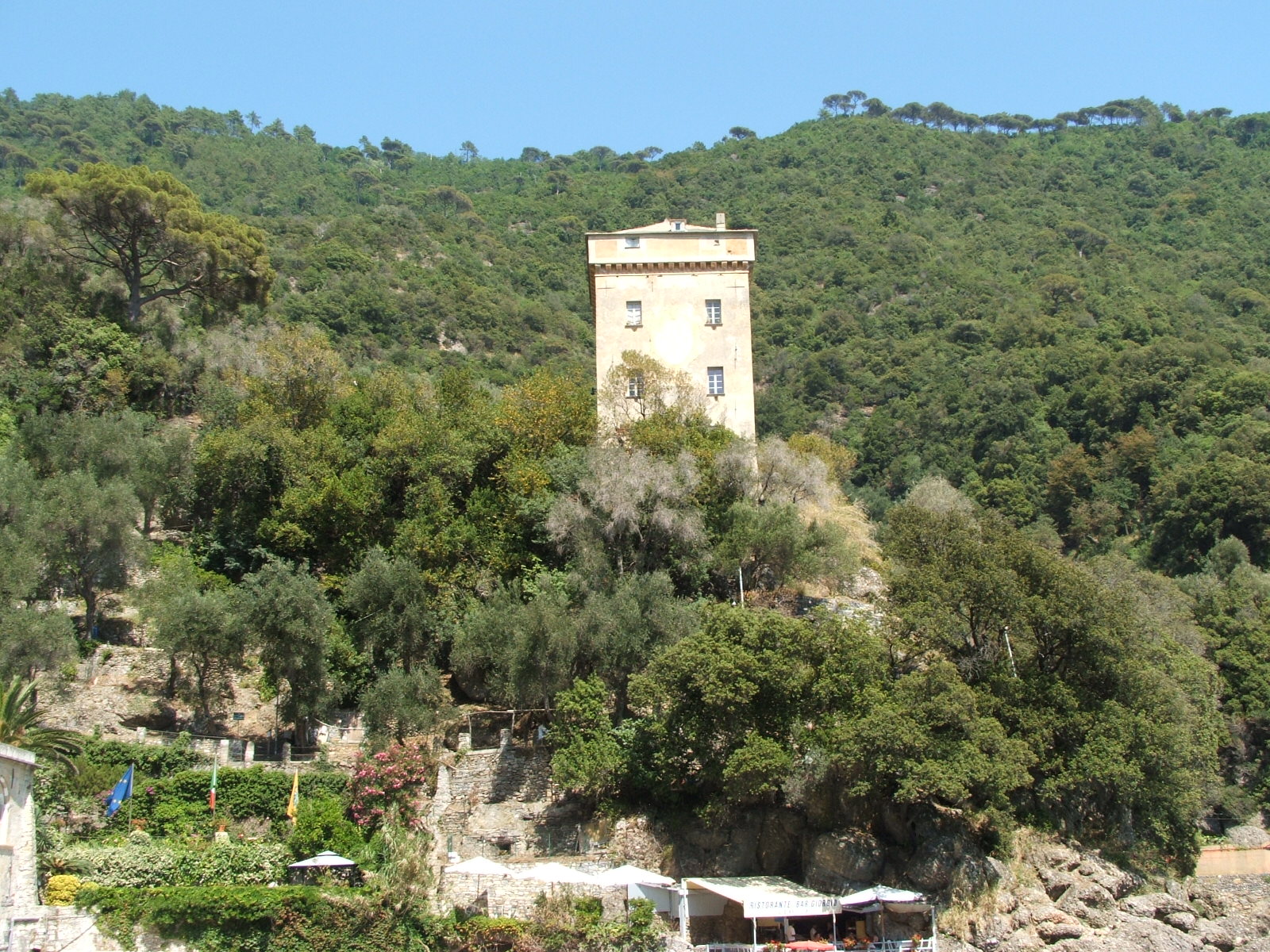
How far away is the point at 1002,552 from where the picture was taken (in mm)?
32906

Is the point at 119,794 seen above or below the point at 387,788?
above

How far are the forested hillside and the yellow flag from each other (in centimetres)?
293

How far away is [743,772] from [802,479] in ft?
54.2

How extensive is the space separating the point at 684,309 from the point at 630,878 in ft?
78.7

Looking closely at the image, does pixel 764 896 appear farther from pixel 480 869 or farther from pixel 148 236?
pixel 148 236

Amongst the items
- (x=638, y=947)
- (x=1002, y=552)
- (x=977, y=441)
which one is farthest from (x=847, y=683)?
(x=977, y=441)

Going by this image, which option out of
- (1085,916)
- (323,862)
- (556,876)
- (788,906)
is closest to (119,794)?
(323,862)

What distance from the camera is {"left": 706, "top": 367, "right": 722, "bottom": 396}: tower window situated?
152ft

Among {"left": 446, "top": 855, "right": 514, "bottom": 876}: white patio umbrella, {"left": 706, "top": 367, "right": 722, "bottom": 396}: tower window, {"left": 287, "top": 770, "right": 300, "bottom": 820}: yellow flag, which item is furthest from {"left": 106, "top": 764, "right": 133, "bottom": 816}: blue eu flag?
{"left": 706, "top": 367, "right": 722, "bottom": 396}: tower window

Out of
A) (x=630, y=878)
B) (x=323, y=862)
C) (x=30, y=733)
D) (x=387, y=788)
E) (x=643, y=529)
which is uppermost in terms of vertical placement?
(x=643, y=529)

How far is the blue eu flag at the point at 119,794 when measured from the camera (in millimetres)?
28391

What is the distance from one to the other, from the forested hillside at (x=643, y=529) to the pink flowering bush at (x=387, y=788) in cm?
189

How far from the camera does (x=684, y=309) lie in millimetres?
46844

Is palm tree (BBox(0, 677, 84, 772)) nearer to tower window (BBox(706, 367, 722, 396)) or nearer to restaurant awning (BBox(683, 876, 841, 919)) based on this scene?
restaurant awning (BBox(683, 876, 841, 919))
